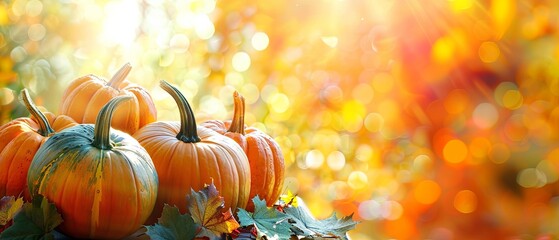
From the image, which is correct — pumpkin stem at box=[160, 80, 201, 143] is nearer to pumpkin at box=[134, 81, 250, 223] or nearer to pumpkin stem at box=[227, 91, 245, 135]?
pumpkin at box=[134, 81, 250, 223]

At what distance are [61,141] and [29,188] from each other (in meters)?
0.10

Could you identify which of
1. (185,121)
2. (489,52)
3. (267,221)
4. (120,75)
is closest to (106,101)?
(120,75)

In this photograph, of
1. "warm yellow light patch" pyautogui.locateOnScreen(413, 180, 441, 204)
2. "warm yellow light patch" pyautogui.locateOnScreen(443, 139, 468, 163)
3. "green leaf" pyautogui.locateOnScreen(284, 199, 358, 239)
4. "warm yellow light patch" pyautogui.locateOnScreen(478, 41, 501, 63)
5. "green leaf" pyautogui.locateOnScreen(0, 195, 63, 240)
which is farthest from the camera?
"warm yellow light patch" pyautogui.locateOnScreen(413, 180, 441, 204)

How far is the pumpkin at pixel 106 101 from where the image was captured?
1351 millimetres

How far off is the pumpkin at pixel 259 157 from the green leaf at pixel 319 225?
114 millimetres

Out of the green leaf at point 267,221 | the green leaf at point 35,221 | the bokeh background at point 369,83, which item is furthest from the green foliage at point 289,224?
the bokeh background at point 369,83

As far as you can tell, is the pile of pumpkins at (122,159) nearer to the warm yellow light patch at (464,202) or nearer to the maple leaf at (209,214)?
the maple leaf at (209,214)

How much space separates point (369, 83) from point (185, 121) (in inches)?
49.5

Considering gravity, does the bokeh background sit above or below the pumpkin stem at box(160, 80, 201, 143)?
above

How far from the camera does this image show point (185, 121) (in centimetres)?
127

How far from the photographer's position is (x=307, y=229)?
1213mm

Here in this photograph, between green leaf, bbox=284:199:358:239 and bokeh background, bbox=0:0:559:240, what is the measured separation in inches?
19.8

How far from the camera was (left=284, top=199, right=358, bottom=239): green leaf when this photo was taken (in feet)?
3.96

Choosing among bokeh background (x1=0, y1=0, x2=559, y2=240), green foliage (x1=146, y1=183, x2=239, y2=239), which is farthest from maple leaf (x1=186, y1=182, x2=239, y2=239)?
bokeh background (x1=0, y1=0, x2=559, y2=240)
